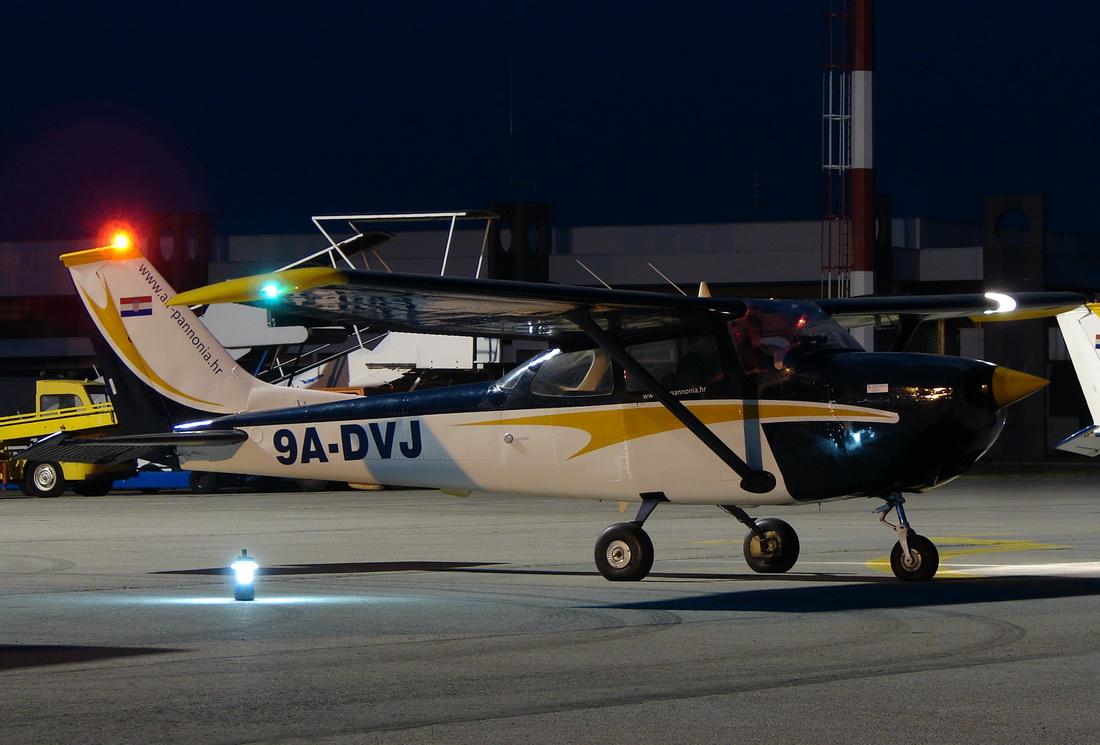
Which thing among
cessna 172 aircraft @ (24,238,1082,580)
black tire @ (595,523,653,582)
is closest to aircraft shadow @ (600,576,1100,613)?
cessna 172 aircraft @ (24,238,1082,580)

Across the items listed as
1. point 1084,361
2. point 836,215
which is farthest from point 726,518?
point 836,215

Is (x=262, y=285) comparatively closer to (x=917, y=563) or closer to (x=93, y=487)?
(x=917, y=563)

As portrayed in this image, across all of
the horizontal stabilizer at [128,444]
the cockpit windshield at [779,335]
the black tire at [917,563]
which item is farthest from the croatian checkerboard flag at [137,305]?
the black tire at [917,563]

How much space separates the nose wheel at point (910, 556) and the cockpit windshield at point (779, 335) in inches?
53.3

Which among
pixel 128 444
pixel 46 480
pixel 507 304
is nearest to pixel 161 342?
pixel 128 444

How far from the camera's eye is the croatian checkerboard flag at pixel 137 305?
14805 millimetres

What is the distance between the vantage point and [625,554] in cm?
1205

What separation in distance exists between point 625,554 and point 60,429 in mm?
22787

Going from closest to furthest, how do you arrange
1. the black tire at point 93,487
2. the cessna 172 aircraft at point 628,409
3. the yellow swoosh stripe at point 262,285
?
1. the yellow swoosh stripe at point 262,285
2. the cessna 172 aircraft at point 628,409
3. the black tire at point 93,487

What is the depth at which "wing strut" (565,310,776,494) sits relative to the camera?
1127 centimetres

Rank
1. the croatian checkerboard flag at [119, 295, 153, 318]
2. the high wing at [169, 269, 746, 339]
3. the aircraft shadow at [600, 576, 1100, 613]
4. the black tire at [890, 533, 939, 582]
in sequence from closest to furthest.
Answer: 1. the high wing at [169, 269, 746, 339]
2. the aircraft shadow at [600, 576, 1100, 613]
3. the black tire at [890, 533, 939, 582]
4. the croatian checkerboard flag at [119, 295, 153, 318]

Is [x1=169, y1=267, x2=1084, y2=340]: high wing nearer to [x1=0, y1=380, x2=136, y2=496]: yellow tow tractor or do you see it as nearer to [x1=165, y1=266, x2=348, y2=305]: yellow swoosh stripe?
[x1=165, y1=266, x2=348, y2=305]: yellow swoosh stripe

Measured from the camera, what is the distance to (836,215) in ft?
144

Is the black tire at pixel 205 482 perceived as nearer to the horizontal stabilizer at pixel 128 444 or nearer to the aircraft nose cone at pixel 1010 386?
the horizontal stabilizer at pixel 128 444
